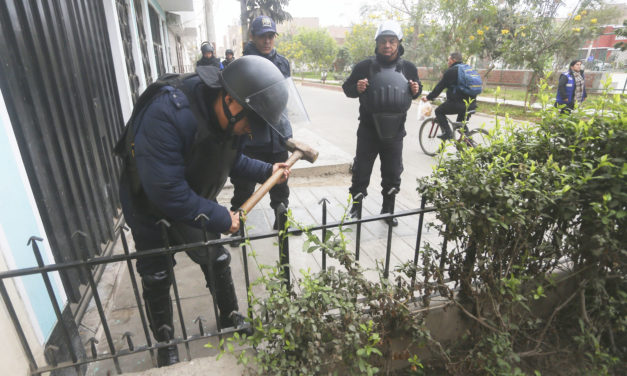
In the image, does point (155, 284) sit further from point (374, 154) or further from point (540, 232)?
point (374, 154)

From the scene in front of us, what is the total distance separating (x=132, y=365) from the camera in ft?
6.82

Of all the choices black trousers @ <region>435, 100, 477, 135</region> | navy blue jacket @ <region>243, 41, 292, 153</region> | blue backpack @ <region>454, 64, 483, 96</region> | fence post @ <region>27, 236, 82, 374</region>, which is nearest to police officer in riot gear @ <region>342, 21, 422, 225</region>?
navy blue jacket @ <region>243, 41, 292, 153</region>

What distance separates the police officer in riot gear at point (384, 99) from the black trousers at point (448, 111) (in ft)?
9.80

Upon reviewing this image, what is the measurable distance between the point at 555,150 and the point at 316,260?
1.96 m

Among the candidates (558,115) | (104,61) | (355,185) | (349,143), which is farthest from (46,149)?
(349,143)

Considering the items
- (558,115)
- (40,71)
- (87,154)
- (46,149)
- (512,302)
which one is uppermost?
(40,71)

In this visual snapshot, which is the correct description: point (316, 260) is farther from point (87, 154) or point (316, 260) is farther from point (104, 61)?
point (104, 61)

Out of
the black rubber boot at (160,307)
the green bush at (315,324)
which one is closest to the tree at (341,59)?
the black rubber boot at (160,307)

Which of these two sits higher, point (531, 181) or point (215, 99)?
point (215, 99)

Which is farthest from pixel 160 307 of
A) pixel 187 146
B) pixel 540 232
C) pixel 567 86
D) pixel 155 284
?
pixel 567 86

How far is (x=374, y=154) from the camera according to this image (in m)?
3.69

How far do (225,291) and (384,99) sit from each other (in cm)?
222

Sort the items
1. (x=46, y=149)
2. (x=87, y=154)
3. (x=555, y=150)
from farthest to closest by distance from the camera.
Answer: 1. (x=87, y=154)
2. (x=46, y=149)
3. (x=555, y=150)

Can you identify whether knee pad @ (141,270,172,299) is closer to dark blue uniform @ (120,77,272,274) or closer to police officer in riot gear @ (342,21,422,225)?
dark blue uniform @ (120,77,272,274)
